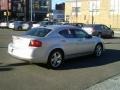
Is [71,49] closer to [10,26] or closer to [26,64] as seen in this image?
[26,64]

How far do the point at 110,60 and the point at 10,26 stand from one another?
40467mm

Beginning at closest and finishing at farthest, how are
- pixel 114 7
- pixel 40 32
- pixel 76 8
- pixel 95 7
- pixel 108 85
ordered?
pixel 108 85, pixel 40 32, pixel 114 7, pixel 95 7, pixel 76 8

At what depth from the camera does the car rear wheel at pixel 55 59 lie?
11.3 meters

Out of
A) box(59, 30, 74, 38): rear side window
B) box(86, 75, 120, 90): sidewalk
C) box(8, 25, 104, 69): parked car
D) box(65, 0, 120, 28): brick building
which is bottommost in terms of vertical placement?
box(86, 75, 120, 90): sidewalk

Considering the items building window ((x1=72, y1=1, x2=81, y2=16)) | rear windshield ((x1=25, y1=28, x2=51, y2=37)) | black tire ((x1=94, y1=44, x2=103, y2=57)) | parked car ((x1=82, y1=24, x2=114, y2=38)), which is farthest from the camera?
building window ((x1=72, y1=1, x2=81, y2=16))

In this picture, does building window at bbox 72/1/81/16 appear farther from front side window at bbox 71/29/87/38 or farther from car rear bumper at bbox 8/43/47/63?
car rear bumper at bbox 8/43/47/63

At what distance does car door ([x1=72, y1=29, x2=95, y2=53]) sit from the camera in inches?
499

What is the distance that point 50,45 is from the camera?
36.7 feet

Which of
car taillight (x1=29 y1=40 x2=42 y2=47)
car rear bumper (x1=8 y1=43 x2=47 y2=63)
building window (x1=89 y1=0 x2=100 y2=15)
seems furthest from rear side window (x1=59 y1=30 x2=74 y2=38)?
building window (x1=89 y1=0 x2=100 y2=15)

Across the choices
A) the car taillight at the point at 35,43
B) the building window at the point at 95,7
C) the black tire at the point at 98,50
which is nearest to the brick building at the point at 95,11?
the building window at the point at 95,7

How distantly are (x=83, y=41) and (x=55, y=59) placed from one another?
1993 mm

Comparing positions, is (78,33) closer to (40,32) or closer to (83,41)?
(83,41)

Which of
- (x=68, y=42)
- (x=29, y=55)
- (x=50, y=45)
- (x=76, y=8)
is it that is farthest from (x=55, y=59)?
(x=76, y=8)

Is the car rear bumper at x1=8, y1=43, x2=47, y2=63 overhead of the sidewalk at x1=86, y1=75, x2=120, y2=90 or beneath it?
overhead
